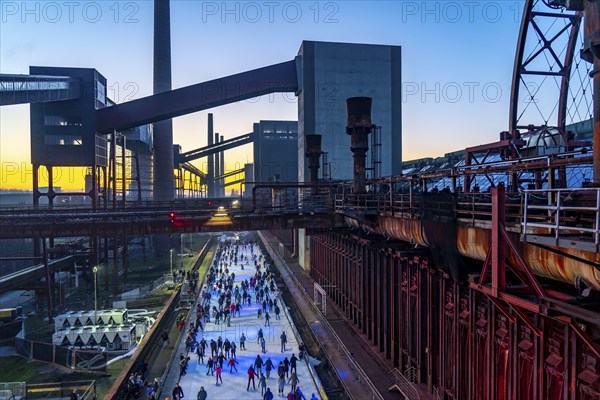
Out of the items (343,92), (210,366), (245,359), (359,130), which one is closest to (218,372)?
(210,366)

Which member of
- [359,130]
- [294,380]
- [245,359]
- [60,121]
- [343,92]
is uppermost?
[343,92]

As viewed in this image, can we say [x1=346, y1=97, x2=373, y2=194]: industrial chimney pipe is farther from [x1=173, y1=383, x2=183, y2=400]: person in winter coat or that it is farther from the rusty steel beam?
[x1=173, y1=383, x2=183, y2=400]: person in winter coat

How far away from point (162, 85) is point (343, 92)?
83.6 ft

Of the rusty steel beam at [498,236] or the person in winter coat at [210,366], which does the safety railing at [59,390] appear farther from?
the rusty steel beam at [498,236]

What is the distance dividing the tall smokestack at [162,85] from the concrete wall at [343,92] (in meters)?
19.9

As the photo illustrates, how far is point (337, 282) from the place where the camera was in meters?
26.9

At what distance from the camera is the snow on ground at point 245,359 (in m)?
17.4

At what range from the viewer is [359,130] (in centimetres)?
1908

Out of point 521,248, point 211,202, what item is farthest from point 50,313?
point 521,248

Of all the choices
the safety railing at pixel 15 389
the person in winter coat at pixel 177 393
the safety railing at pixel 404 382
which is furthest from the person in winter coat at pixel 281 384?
the safety railing at pixel 15 389

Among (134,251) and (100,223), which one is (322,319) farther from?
(134,251)

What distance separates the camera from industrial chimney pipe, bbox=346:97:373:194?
1880cm

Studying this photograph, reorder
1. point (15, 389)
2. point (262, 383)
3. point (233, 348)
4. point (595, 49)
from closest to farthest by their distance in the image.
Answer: point (595, 49), point (15, 389), point (262, 383), point (233, 348)

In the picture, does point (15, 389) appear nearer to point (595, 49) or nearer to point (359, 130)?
point (359, 130)
